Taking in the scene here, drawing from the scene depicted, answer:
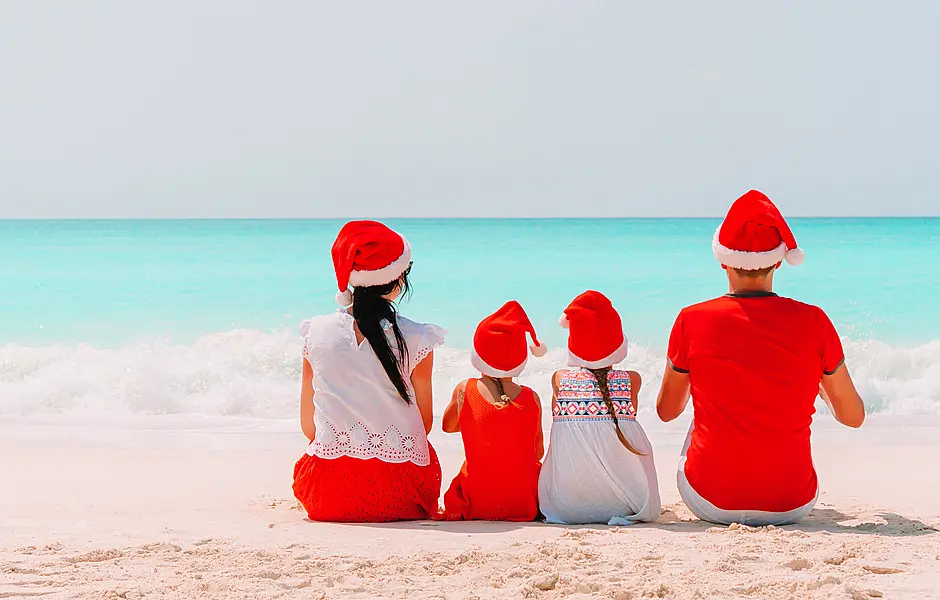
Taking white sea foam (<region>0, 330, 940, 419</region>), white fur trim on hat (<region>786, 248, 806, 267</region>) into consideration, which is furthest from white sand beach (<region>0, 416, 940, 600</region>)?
white sea foam (<region>0, 330, 940, 419</region>)

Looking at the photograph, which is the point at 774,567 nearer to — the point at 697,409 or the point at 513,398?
the point at 697,409

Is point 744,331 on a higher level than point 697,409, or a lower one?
higher

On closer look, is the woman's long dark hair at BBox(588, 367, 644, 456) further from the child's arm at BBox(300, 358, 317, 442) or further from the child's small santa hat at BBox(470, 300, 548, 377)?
the child's arm at BBox(300, 358, 317, 442)

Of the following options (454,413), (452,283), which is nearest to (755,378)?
(454,413)

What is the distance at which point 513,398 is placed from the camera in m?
3.85

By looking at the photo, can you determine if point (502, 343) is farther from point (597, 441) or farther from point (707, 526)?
point (707, 526)

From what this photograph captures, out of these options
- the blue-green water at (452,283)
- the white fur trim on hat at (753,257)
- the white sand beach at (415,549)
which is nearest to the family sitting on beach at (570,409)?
the white fur trim on hat at (753,257)

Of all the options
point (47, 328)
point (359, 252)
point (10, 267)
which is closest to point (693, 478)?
point (359, 252)

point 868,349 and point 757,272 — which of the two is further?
point 868,349

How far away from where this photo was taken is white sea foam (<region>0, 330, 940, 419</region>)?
304 inches

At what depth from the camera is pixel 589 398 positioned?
3.78 metres

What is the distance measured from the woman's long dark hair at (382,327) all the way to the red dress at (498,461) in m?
0.31

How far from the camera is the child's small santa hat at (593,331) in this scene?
371 centimetres

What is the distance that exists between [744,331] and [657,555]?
87 centimetres
